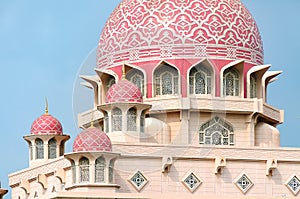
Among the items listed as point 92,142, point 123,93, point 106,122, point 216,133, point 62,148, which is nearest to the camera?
point 92,142

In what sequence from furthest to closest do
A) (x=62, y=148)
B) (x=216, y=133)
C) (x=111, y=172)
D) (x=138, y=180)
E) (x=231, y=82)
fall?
(x=62, y=148), (x=231, y=82), (x=216, y=133), (x=138, y=180), (x=111, y=172)

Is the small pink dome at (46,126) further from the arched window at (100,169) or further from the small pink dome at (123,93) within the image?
the arched window at (100,169)

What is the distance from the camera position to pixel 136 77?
157 ft

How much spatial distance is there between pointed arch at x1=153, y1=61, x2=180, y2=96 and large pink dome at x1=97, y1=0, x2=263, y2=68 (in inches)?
16.5

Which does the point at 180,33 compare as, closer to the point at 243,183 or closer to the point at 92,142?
the point at 243,183

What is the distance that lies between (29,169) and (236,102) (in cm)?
843

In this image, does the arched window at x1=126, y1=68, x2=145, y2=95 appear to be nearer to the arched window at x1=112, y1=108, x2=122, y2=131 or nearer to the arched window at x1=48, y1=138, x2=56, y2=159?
the arched window at x1=112, y1=108, x2=122, y2=131

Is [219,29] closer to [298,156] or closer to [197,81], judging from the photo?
[197,81]

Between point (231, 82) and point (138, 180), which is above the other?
point (231, 82)

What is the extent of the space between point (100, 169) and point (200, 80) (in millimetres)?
7426

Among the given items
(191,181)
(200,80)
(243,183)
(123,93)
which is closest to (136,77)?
(200,80)

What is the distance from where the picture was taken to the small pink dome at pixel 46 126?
1953 inches

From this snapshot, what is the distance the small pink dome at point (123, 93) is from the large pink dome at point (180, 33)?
2.76 metres

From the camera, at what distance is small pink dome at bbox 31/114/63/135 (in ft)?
163
